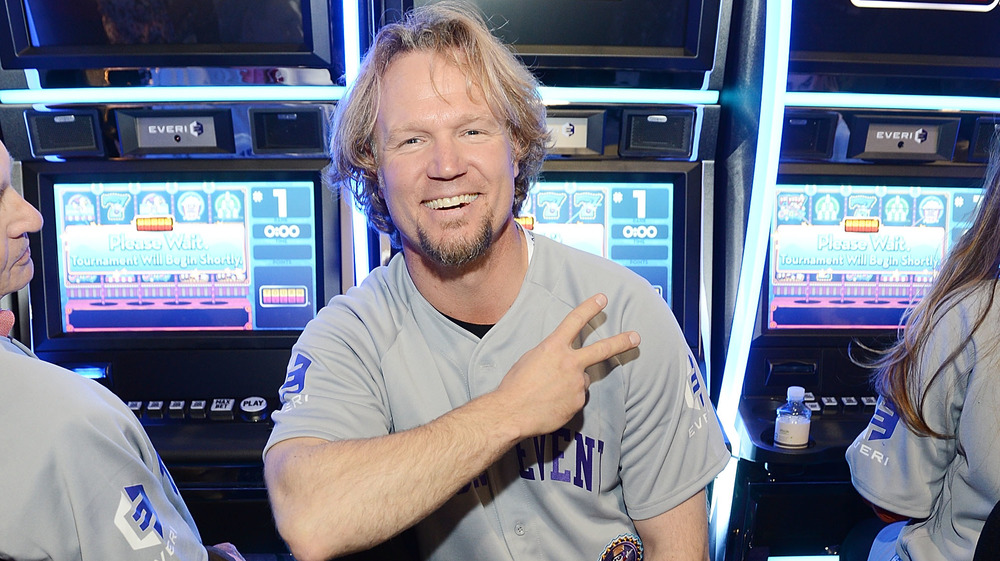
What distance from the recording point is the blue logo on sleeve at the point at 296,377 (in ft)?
5.05

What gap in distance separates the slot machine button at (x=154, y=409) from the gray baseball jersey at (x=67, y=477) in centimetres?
83

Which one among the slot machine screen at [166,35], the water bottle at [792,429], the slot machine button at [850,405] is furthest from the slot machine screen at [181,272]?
the slot machine button at [850,405]

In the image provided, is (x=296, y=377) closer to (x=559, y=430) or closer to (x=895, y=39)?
(x=559, y=430)

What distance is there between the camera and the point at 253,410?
2.16 metres

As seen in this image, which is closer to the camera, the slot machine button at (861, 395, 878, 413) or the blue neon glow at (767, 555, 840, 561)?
the slot machine button at (861, 395, 878, 413)

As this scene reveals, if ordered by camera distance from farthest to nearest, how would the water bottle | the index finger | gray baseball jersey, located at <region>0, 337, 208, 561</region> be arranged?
the water bottle < the index finger < gray baseball jersey, located at <region>0, 337, 208, 561</region>

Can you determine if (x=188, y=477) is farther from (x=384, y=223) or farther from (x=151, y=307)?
(x=384, y=223)

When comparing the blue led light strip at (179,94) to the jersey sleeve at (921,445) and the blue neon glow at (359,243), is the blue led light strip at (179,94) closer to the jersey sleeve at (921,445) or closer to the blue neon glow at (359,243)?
the blue neon glow at (359,243)

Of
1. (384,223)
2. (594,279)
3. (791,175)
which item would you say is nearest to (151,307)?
(384,223)

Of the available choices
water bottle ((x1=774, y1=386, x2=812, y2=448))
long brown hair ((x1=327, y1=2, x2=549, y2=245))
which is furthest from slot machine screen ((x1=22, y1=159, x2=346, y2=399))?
water bottle ((x1=774, y1=386, x2=812, y2=448))

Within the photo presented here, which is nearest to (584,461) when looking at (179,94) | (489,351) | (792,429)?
(489,351)

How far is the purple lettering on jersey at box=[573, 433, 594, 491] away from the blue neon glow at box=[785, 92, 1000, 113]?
112cm

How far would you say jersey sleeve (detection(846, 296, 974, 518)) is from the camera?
154cm

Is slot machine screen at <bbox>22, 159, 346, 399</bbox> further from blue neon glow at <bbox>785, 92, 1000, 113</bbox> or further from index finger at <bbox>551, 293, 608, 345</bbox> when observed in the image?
blue neon glow at <bbox>785, 92, 1000, 113</bbox>
